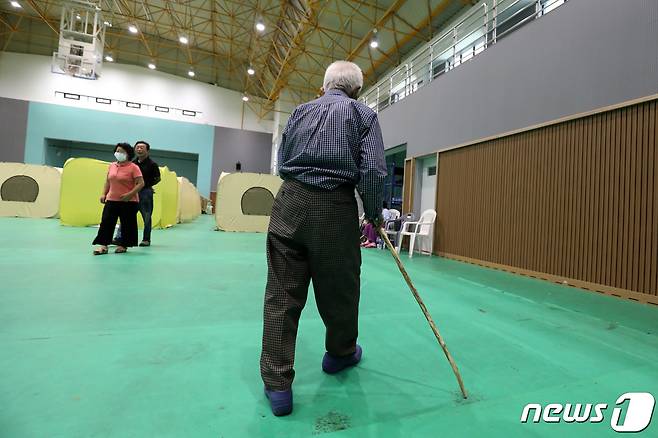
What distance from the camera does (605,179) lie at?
3184 millimetres

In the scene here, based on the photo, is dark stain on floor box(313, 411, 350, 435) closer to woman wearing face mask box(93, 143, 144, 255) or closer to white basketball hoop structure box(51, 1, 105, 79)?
woman wearing face mask box(93, 143, 144, 255)

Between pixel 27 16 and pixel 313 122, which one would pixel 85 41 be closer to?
pixel 27 16

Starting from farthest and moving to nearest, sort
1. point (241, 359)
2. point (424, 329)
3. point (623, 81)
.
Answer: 1. point (623, 81)
2. point (424, 329)
3. point (241, 359)

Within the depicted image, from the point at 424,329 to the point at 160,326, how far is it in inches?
60.3

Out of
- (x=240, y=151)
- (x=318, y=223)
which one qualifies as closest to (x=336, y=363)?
(x=318, y=223)

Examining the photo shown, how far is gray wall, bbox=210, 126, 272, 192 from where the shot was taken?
17.1 meters

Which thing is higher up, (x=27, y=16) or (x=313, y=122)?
(x=27, y=16)

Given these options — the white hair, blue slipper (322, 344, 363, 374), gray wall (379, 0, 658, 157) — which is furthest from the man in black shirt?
gray wall (379, 0, 658, 157)

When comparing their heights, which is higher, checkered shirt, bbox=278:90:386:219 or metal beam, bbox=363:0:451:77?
metal beam, bbox=363:0:451:77

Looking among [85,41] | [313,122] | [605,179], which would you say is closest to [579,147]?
[605,179]

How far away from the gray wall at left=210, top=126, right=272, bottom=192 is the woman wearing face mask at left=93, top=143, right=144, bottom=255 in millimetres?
14086

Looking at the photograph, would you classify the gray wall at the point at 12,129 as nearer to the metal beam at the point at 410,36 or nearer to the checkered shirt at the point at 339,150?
the metal beam at the point at 410,36

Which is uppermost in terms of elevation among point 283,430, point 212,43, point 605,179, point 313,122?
point 212,43

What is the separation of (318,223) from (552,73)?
4296 millimetres
